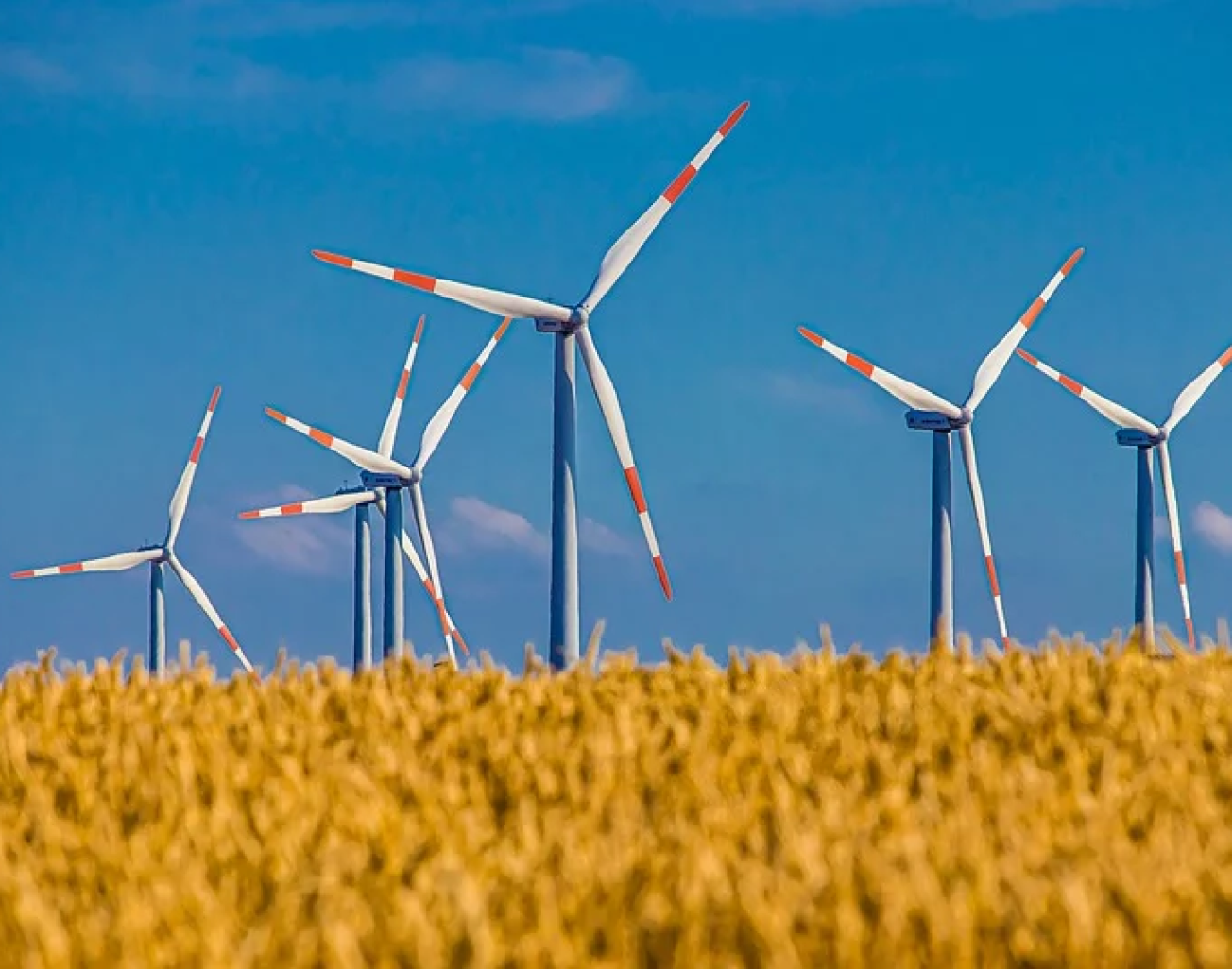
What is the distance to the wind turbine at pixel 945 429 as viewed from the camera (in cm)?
4050

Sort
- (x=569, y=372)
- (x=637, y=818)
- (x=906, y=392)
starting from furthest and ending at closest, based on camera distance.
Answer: (x=906, y=392) < (x=569, y=372) < (x=637, y=818)

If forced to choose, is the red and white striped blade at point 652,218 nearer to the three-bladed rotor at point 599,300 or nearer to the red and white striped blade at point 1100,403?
the three-bladed rotor at point 599,300

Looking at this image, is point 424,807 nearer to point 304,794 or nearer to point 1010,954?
point 304,794

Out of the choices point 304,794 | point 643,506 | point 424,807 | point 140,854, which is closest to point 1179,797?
point 424,807

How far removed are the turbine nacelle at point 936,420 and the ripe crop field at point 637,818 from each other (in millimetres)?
28961

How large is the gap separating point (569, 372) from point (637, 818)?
20.4 m

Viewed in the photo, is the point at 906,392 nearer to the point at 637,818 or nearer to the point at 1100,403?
the point at 1100,403

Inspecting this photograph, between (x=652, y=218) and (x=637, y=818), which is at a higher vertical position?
(x=652, y=218)

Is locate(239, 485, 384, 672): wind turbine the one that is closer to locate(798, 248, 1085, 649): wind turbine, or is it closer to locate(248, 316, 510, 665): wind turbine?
locate(248, 316, 510, 665): wind turbine

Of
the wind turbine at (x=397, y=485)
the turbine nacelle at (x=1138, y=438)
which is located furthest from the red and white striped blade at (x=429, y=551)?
the turbine nacelle at (x=1138, y=438)

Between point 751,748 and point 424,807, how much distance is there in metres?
2.14

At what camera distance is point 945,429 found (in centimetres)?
4241

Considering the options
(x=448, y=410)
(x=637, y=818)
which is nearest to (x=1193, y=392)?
(x=448, y=410)

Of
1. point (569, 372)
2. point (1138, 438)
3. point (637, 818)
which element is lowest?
point (637, 818)
